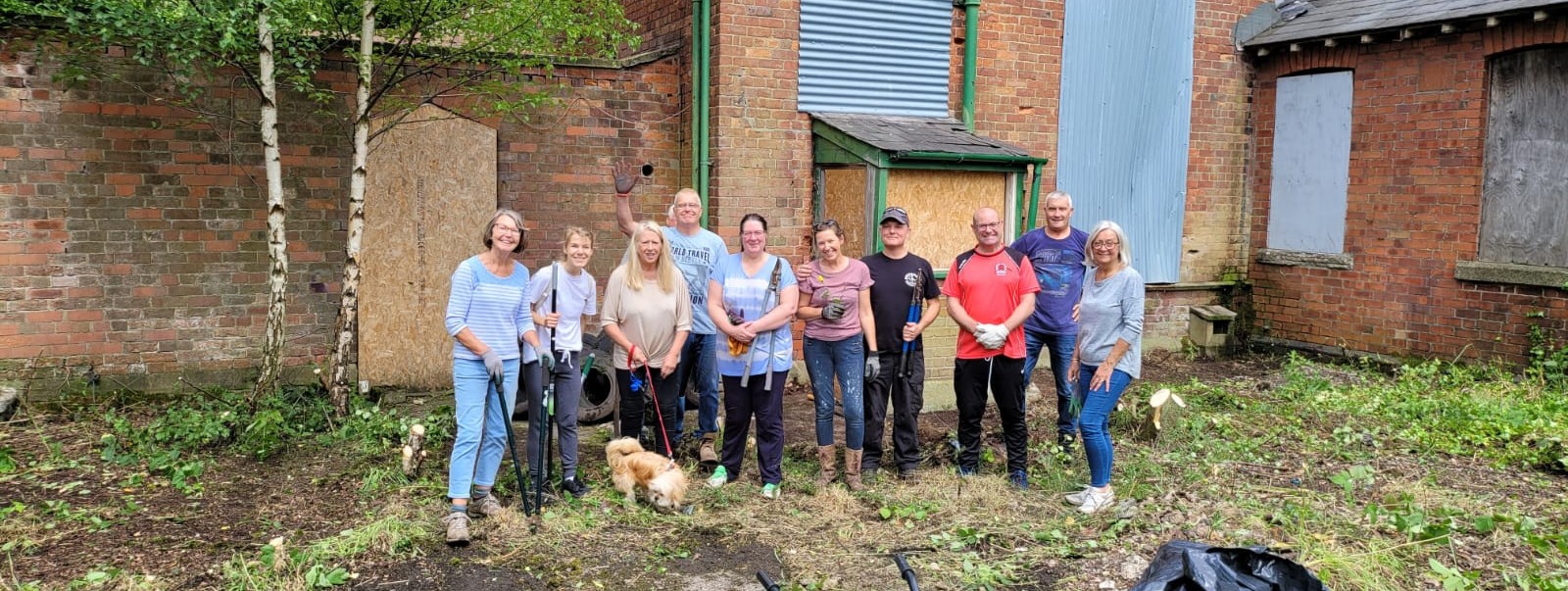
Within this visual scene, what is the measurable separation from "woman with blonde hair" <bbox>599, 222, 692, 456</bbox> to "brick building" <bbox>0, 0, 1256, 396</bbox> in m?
2.76

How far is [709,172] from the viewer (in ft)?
29.7

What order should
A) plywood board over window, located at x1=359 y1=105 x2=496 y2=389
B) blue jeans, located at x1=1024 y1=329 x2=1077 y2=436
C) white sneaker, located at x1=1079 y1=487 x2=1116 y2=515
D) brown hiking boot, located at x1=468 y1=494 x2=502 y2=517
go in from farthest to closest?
plywood board over window, located at x1=359 y1=105 x2=496 y2=389
blue jeans, located at x1=1024 y1=329 x2=1077 y2=436
white sneaker, located at x1=1079 y1=487 x2=1116 y2=515
brown hiking boot, located at x1=468 y1=494 x2=502 y2=517

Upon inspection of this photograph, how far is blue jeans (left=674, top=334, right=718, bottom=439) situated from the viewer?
22.2 ft

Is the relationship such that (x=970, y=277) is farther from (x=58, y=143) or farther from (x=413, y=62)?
(x=58, y=143)

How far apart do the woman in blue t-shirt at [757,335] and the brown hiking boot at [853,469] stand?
0.42 m

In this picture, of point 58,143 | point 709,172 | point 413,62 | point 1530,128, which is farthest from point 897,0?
point 58,143

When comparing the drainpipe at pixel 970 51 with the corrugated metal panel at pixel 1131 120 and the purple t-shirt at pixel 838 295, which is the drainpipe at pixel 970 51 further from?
the purple t-shirt at pixel 838 295

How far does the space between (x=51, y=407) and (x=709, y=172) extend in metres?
5.07

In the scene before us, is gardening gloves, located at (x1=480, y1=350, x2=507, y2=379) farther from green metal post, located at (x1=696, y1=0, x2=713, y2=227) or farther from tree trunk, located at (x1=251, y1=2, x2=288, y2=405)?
green metal post, located at (x1=696, y1=0, x2=713, y2=227)

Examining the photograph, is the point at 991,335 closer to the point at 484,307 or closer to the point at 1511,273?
the point at 484,307

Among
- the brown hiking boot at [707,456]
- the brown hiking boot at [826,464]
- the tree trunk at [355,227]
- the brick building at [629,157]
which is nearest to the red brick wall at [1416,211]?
the brick building at [629,157]

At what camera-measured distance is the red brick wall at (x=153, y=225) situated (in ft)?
24.1

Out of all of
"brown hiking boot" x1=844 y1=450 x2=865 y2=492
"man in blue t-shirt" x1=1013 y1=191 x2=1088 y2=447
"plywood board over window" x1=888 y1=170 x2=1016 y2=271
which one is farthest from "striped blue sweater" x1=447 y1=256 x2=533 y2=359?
"plywood board over window" x1=888 y1=170 x2=1016 y2=271

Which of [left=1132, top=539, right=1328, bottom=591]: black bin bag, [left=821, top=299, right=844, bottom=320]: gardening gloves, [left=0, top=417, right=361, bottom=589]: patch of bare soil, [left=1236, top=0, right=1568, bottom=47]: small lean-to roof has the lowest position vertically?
[left=0, top=417, right=361, bottom=589]: patch of bare soil
